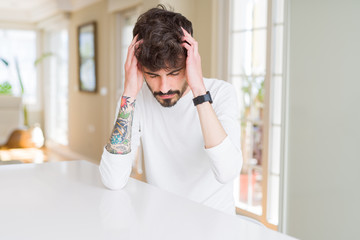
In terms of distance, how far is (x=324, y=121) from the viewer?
239 centimetres

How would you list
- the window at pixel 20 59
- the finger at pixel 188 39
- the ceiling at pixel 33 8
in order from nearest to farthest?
the finger at pixel 188 39 < the ceiling at pixel 33 8 < the window at pixel 20 59

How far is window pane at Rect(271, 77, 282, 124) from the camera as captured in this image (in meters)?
2.94

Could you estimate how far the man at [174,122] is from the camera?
51.4 inches

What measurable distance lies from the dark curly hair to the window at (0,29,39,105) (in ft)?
23.8

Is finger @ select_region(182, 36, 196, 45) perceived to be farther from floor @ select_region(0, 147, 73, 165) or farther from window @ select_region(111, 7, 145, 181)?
floor @ select_region(0, 147, 73, 165)

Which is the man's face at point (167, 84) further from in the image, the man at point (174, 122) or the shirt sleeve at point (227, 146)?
the shirt sleeve at point (227, 146)

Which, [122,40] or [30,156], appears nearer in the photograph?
[122,40]

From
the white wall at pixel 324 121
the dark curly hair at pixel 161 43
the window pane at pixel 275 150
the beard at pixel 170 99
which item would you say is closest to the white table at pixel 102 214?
the beard at pixel 170 99

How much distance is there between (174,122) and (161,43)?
321mm

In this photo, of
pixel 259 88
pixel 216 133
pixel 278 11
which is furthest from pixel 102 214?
pixel 259 88

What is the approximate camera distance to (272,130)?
2.96m

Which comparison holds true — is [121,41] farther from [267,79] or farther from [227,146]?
[227,146]

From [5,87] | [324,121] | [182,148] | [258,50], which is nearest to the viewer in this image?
[182,148]

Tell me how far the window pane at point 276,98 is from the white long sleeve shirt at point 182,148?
1490 millimetres
